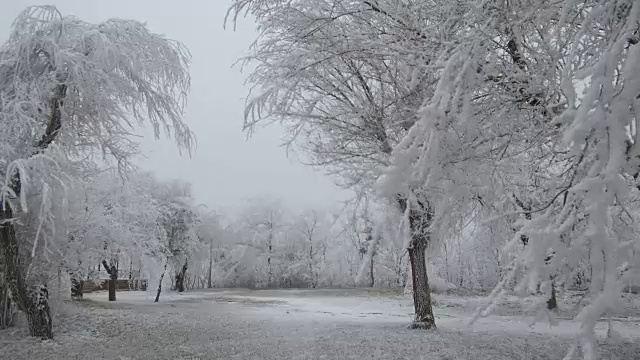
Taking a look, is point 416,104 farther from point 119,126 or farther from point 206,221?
point 206,221

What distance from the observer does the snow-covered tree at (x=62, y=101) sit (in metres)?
8.34

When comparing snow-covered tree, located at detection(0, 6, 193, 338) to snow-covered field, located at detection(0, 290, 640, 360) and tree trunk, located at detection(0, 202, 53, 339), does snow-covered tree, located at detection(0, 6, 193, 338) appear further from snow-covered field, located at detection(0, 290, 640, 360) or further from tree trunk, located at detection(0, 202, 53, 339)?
snow-covered field, located at detection(0, 290, 640, 360)

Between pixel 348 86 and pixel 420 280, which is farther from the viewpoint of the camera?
pixel 420 280

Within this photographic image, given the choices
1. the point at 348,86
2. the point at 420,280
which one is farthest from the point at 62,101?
the point at 420,280

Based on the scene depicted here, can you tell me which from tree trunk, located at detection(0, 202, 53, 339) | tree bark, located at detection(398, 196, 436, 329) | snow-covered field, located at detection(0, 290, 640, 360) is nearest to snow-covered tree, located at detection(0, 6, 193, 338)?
tree trunk, located at detection(0, 202, 53, 339)

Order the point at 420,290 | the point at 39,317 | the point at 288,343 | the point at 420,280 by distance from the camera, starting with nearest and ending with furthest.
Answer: the point at 288,343, the point at 39,317, the point at 420,290, the point at 420,280

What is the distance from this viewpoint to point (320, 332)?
33.2 ft

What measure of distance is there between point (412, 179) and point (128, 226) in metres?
18.0

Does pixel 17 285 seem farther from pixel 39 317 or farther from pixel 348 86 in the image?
pixel 348 86

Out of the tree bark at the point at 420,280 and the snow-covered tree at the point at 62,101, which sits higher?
the snow-covered tree at the point at 62,101

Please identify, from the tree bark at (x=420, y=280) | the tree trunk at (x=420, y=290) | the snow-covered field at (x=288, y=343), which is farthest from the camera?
the tree trunk at (x=420, y=290)

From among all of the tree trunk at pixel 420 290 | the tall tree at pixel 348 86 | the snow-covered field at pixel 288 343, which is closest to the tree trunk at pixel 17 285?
the snow-covered field at pixel 288 343

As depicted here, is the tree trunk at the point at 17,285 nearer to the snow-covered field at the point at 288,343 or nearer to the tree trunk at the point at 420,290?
the snow-covered field at the point at 288,343

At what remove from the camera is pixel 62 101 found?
9.34 meters
